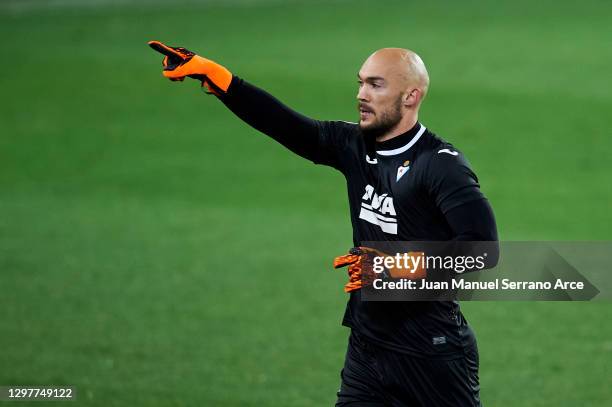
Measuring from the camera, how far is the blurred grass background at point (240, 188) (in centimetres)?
1041

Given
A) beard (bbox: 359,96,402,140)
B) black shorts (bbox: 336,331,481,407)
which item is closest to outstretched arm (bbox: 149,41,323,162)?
beard (bbox: 359,96,402,140)

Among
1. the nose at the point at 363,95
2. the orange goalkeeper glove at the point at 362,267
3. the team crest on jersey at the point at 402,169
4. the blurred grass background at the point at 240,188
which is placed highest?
the blurred grass background at the point at 240,188

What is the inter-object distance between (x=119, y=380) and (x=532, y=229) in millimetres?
6629

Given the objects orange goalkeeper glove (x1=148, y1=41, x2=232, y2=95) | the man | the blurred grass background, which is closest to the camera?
the man

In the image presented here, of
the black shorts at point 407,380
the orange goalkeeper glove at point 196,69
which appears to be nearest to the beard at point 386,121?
the orange goalkeeper glove at point 196,69

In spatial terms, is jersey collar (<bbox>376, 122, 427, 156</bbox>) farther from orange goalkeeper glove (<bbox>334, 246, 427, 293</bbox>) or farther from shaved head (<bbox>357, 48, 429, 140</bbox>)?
orange goalkeeper glove (<bbox>334, 246, 427, 293</bbox>)

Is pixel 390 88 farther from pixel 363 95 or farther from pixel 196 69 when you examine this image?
pixel 196 69

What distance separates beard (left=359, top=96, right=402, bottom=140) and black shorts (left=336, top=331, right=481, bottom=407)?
1.09 m

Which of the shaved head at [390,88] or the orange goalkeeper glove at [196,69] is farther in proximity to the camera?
the orange goalkeeper glove at [196,69]

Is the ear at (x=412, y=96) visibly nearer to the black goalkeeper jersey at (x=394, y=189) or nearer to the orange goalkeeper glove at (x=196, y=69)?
the black goalkeeper jersey at (x=394, y=189)

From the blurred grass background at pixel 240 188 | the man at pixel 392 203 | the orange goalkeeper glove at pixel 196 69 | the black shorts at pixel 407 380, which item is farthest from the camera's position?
the blurred grass background at pixel 240 188

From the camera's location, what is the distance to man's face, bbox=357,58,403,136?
239 inches

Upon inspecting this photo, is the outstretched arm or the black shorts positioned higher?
the outstretched arm

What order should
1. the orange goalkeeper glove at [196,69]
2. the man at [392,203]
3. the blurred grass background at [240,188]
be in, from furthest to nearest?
the blurred grass background at [240,188] → the orange goalkeeper glove at [196,69] → the man at [392,203]
